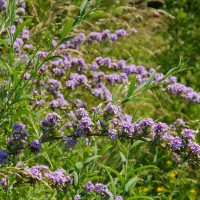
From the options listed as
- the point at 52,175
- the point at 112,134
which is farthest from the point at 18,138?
the point at 112,134

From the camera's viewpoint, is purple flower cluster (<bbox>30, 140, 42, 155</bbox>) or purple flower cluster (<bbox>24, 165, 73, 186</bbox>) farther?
purple flower cluster (<bbox>24, 165, 73, 186</bbox>)

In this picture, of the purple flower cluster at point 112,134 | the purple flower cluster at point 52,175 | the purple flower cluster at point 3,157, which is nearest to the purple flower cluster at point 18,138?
the purple flower cluster at point 3,157

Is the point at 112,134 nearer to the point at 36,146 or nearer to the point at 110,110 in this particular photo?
the point at 110,110

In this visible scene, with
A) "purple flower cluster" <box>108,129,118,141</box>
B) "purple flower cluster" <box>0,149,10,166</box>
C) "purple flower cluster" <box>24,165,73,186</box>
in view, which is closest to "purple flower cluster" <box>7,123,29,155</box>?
"purple flower cluster" <box>0,149,10,166</box>

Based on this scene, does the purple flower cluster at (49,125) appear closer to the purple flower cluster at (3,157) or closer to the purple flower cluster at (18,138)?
the purple flower cluster at (18,138)

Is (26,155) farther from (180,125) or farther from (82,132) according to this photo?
(180,125)

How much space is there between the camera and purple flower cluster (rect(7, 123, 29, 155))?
148 cm

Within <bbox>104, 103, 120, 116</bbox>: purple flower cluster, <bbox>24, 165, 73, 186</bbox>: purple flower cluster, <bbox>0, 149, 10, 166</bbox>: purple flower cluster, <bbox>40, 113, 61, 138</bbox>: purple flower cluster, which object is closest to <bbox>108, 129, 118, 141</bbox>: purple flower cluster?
<bbox>104, 103, 120, 116</bbox>: purple flower cluster

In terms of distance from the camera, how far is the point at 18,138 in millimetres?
1486

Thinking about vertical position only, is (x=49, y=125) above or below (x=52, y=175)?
above

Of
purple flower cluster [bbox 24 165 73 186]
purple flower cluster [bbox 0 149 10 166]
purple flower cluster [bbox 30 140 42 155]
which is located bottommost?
purple flower cluster [bbox 24 165 73 186]

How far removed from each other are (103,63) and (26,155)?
144cm

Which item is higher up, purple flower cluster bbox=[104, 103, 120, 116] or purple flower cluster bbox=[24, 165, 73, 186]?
purple flower cluster bbox=[104, 103, 120, 116]

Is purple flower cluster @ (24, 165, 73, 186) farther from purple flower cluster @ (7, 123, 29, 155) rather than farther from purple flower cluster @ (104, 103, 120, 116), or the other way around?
purple flower cluster @ (104, 103, 120, 116)
